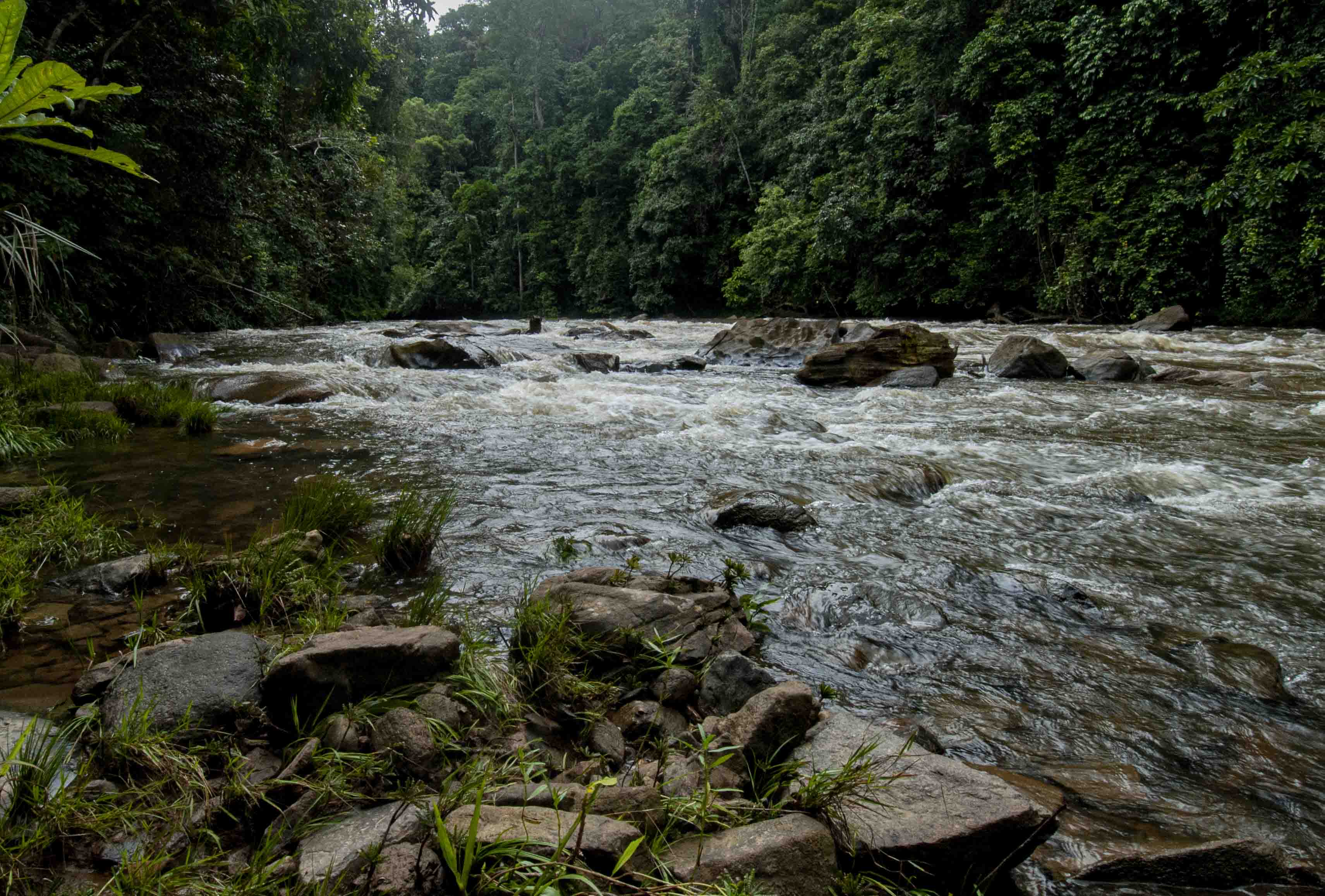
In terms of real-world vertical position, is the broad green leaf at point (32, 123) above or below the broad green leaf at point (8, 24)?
below

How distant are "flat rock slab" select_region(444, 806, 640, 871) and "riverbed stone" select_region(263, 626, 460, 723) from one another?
613 mm

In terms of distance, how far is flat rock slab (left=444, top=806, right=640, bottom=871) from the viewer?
1333mm

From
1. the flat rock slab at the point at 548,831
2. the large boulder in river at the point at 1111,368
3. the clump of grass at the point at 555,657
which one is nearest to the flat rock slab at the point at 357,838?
the flat rock slab at the point at 548,831

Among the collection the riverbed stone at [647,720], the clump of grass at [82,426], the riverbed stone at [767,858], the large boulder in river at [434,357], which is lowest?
the riverbed stone at [647,720]

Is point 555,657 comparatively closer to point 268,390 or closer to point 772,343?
point 268,390

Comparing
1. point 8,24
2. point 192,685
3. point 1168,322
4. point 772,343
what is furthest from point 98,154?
point 1168,322

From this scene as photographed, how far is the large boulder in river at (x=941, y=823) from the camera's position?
1512 millimetres

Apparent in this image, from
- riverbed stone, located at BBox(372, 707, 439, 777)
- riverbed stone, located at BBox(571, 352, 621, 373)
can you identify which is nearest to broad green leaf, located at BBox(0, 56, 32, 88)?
riverbed stone, located at BBox(372, 707, 439, 777)

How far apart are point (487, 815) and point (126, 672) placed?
1207 mm

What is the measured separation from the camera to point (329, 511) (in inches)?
136

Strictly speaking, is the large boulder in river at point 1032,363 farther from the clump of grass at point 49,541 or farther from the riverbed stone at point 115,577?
the clump of grass at point 49,541

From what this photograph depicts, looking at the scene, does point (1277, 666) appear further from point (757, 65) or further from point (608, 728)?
point (757, 65)

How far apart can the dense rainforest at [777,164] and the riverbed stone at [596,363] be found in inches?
184

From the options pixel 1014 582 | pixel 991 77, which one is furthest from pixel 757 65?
pixel 1014 582
